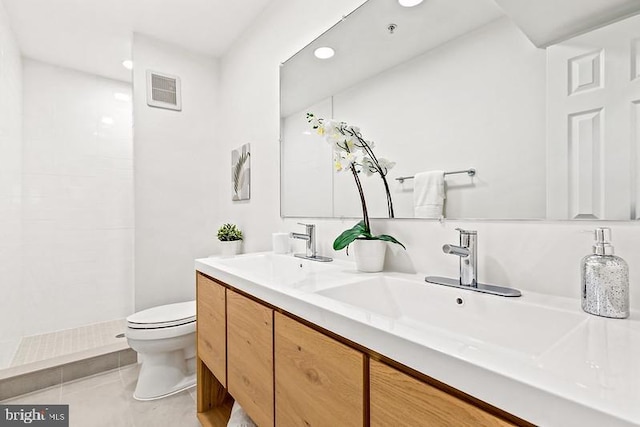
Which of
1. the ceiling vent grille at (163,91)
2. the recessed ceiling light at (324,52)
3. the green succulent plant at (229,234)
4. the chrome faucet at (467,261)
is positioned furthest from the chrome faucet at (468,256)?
the ceiling vent grille at (163,91)

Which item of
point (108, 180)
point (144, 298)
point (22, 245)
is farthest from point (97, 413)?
point (108, 180)

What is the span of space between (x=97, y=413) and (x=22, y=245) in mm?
1756

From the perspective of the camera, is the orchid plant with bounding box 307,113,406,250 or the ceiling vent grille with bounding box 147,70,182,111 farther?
the ceiling vent grille with bounding box 147,70,182,111

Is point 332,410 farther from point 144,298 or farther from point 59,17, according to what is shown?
point 59,17

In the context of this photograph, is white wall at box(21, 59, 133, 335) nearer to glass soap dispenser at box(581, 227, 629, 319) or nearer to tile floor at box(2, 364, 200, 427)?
tile floor at box(2, 364, 200, 427)

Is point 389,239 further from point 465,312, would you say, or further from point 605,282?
point 605,282

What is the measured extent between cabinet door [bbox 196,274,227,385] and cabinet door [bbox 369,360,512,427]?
827 millimetres

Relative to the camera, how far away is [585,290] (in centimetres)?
68

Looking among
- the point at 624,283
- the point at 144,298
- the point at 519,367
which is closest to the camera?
the point at 519,367

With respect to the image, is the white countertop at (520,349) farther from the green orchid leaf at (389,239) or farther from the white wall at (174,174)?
the white wall at (174,174)

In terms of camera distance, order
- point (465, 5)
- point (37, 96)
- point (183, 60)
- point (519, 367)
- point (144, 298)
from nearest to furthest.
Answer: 1. point (519, 367)
2. point (465, 5)
3. point (144, 298)
4. point (183, 60)
5. point (37, 96)

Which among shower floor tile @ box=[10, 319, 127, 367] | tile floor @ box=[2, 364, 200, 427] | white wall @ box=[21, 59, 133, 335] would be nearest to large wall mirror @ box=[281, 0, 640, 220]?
tile floor @ box=[2, 364, 200, 427]

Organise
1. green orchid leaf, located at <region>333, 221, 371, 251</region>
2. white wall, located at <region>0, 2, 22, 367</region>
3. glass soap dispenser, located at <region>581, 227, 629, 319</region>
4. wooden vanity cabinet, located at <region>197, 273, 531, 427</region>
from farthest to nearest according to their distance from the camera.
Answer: white wall, located at <region>0, 2, 22, 367</region> < green orchid leaf, located at <region>333, 221, 371, 251</region> < glass soap dispenser, located at <region>581, 227, 629, 319</region> < wooden vanity cabinet, located at <region>197, 273, 531, 427</region>

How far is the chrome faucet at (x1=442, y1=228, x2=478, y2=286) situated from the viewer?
90 cm
